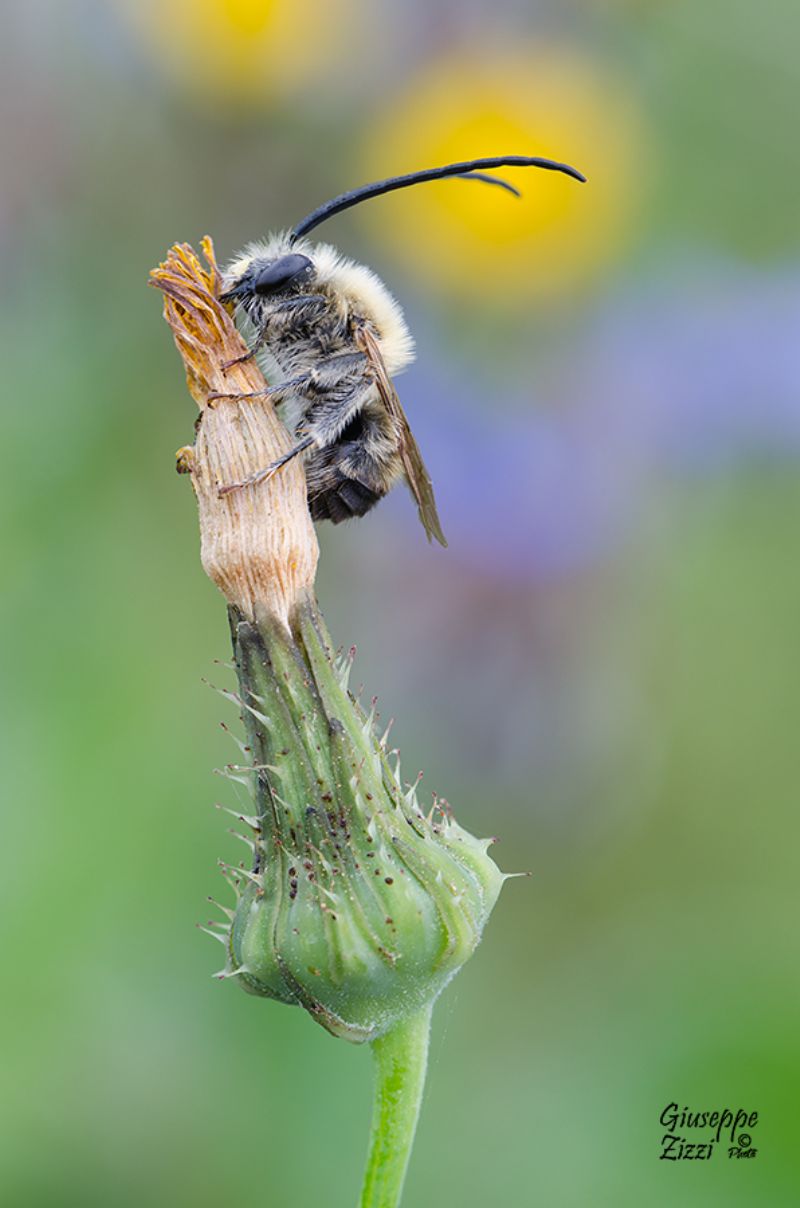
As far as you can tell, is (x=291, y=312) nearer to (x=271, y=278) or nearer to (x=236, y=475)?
(x=271, y=278)

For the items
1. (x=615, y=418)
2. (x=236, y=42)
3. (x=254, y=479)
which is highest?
(x=236, y=42)

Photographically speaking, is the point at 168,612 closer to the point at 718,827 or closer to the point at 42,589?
the point at 42,589

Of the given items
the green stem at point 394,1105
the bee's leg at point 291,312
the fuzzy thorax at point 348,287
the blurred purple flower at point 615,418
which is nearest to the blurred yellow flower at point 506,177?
the blurred purple flower at point 615,418

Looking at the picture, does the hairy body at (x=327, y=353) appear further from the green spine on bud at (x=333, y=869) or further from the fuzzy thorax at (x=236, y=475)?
the green spine on bud at (x=333, y=869)

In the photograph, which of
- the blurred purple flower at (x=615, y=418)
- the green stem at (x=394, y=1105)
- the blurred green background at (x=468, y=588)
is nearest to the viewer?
the green stem at (x=394, y=1105)

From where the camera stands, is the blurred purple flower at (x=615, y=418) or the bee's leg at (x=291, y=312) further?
the blurred purple flower at (x=615, y=418)

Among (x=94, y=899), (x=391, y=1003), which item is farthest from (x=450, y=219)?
(x=391, y=1003)
